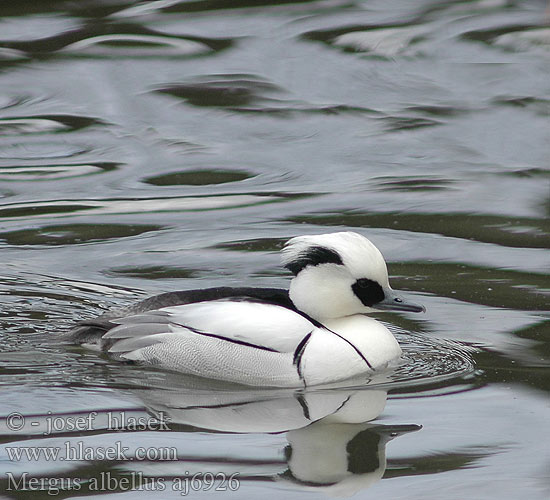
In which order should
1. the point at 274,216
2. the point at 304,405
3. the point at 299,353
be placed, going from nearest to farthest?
the point at 304,405
the point at 299,353
the point at 274,216

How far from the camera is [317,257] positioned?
6922 mm

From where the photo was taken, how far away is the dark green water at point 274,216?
5961 millimetres

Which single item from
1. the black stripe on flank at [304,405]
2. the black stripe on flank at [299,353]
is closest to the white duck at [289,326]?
the black stripe on flank at [299,353]

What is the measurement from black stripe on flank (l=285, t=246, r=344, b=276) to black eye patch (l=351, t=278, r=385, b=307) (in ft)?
0.56

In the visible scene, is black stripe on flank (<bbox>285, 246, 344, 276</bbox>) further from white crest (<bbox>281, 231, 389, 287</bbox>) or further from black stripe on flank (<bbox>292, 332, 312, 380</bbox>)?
black stripe on flank (<bbox>292, 332, 312, 380</bbox>)

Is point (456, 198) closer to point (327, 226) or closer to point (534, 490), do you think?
point (327, 226)

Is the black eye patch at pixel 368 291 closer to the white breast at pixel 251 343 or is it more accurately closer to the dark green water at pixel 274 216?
the white breast at pixel 251 343

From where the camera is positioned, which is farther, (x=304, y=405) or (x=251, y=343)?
(x=251, y=343)

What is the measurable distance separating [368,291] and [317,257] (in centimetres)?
36

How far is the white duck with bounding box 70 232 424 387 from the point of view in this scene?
22.4 feet

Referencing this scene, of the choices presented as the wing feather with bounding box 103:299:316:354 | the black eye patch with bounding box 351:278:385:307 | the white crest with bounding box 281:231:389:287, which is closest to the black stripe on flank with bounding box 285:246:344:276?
the white crest with bounding box 281:231:389:287

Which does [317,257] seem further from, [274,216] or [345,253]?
[274,216]

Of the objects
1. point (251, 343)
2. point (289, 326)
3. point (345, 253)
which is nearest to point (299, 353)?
point (289, 326)

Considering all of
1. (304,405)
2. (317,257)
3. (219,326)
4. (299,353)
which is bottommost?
(304,405)
